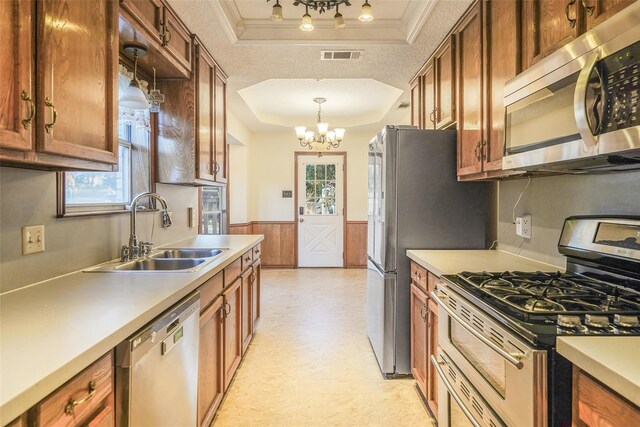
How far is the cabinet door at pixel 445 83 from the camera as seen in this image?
2437 mm

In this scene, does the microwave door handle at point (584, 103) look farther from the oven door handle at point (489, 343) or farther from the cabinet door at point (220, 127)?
the cabinet door at point (220, 127)

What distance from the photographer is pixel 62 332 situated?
3.08 ft

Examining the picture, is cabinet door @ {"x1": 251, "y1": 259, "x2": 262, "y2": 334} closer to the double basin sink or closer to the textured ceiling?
the double basin sink

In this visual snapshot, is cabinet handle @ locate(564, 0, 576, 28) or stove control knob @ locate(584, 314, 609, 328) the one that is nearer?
stove control knob @ locate(584, 314, 609, 328)

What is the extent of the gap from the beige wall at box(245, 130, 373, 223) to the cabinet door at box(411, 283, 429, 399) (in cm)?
423

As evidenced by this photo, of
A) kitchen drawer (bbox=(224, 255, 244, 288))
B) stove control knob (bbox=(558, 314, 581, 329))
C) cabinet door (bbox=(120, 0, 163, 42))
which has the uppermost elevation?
cabinet door (bbox=(120, 0, 163, 42))

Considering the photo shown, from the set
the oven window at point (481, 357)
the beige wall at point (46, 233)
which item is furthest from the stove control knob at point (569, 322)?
the beige wall at point (46, 233)

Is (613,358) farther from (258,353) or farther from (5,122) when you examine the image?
(258,353)

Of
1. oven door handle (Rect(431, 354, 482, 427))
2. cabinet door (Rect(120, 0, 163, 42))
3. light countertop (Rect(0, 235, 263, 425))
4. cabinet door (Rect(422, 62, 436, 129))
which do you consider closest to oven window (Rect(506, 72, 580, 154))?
oven door handle (Rect(431, 354, 482, 427))

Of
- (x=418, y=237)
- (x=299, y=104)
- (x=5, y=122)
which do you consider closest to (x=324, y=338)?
(x=418, y=237)

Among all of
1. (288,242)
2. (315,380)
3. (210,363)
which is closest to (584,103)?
(210,363)

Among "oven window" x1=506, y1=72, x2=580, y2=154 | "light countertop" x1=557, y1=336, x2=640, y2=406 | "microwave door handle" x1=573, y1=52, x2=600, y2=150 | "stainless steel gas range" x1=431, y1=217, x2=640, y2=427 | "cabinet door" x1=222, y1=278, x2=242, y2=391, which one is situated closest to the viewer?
"light countertop" x1=557, y1=336, x2=640, y2=406

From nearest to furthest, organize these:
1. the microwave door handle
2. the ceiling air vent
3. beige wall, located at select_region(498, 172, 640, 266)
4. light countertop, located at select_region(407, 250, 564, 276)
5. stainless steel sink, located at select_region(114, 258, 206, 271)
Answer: the microwave door handle < beige wall, located at select_region(498, 172, 640, 266) < light countertop, located at select_region(407, 250, 564, 276) < stainless steel sink, located at select_region(114, 258, 206, 271) < the ceiling air vent

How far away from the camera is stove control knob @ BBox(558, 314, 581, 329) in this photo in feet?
3.22
